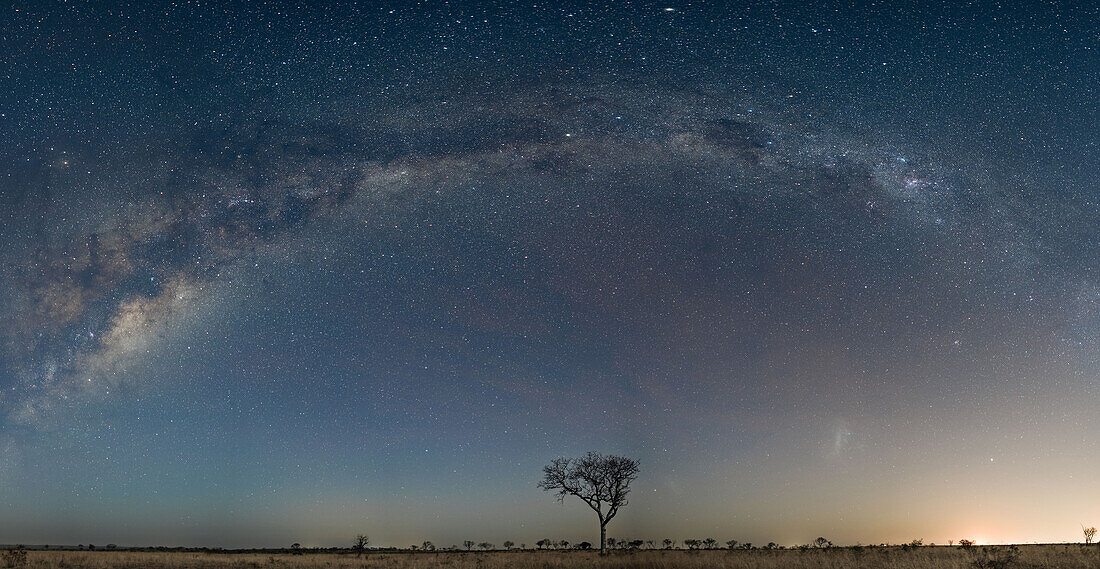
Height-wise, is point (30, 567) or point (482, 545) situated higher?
point (30, 567)

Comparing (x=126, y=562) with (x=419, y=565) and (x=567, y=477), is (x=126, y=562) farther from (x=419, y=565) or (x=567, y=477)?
(x=567, y=477)

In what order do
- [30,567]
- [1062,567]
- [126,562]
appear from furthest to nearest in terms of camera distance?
[126,562] → [30,567] → [1062,567]

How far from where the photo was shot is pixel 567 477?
175ft

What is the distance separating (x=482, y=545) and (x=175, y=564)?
67680 millimetres

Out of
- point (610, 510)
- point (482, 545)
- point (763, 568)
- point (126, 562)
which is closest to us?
point (763, 568)

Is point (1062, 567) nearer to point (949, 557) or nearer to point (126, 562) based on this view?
point (949, 557)

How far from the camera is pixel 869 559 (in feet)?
107

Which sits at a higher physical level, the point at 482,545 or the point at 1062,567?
the point at 1062,567

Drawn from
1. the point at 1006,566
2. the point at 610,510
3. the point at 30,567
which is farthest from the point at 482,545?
the point at 1006,566

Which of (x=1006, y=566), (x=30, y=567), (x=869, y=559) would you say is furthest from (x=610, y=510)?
(x=30, y=567)

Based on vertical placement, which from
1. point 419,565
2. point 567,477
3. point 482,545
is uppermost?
point 567,477

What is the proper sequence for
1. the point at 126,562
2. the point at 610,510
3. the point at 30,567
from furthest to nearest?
1. the point at 610,510
2. the point at 126,562
3. the point at 30,567

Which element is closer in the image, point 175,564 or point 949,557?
point 949,557

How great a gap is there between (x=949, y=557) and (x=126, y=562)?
40969 mm
